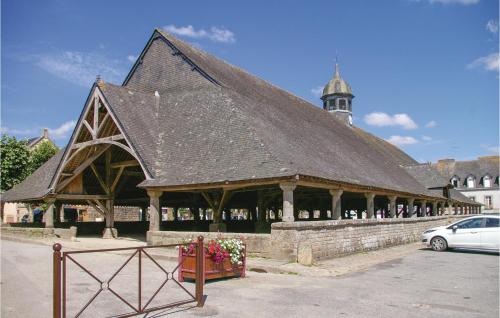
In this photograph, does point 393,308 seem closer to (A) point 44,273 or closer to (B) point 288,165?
(B) point 288,165

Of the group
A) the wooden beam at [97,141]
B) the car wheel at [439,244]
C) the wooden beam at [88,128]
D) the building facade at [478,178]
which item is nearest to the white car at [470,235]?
the car wheel at [439,244]

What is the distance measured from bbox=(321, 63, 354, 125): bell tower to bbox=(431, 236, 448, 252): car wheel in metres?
21.8

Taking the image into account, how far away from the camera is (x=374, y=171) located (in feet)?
68.7

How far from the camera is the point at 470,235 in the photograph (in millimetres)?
15680

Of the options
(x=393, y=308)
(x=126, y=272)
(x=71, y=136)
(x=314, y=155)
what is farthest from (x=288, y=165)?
(x=71, y=136)

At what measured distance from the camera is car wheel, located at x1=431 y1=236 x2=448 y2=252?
1655 centimetres

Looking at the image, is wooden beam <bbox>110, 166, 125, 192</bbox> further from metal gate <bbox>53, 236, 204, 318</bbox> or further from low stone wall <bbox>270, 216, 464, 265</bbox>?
metal gate <bbox>53, 236, 204, 318</bbox>

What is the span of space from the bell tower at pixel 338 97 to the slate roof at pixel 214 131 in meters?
15.9

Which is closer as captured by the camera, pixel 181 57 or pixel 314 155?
pixel 314 155

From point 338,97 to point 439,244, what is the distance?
24.2 meters

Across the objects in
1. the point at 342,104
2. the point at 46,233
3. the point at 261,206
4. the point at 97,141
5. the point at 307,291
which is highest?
the point at 342,104

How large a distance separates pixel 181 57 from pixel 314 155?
7745mm

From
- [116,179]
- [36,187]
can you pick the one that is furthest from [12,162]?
[116,179]

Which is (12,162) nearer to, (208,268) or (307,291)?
(208,268)
